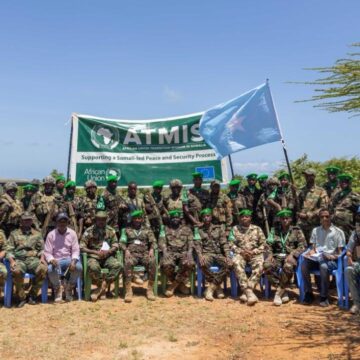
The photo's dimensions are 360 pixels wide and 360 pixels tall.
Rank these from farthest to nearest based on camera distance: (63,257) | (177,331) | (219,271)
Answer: (219,271)
(63,257)
(177,331)

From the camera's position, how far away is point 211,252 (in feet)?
25.4

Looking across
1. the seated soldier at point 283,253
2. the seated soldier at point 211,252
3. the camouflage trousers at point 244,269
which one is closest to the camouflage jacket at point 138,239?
the seated soldier at point 211,252

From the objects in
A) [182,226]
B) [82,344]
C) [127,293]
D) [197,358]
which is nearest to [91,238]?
[127,293]

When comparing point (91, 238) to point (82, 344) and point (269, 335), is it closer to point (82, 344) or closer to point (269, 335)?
point (82, 344)

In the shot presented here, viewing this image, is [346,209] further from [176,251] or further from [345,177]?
[176,251]

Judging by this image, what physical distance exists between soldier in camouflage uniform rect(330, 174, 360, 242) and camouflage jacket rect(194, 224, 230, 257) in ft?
6.26

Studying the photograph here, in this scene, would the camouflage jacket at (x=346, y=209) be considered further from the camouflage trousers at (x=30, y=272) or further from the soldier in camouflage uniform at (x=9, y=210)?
the soldier in camouflage uniform at (x=9, y=210)

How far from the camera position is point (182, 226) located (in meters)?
8.02

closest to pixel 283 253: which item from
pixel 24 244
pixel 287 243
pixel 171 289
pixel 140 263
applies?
pixel 287 243

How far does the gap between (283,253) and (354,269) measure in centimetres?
130

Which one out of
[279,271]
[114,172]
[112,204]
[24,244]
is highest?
[114,172]

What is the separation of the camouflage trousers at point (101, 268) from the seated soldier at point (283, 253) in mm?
2465

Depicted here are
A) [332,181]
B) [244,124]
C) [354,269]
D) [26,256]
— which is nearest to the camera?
[354,269]

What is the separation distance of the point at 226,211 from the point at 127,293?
2429 mm
